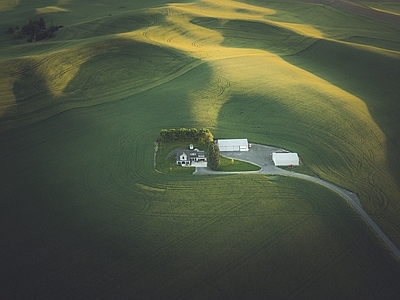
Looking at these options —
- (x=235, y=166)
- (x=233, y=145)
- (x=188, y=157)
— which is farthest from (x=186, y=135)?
(x=235, y=166)

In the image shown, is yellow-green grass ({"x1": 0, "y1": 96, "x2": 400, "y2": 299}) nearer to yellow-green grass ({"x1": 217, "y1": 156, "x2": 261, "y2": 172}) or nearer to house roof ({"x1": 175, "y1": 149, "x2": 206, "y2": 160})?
yellow-green grass ({"x1": 217, "y1": 156, "x2": 261, "y2": 172})

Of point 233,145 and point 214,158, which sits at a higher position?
point 214,158

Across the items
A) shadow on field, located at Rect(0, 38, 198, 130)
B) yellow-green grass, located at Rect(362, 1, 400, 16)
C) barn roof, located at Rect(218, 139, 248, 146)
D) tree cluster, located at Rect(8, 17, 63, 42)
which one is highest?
yellow-green grass, located at Rect(362, 1, 400, 16)

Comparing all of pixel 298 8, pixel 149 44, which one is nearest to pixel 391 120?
pixel 149 44

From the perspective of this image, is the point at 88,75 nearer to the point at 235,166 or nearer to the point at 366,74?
the point at 235,166

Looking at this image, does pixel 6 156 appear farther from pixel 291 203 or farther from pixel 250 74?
pixel 250 74

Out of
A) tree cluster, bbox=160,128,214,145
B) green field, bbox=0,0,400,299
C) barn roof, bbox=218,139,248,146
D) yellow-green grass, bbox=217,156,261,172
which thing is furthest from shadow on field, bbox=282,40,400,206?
tree cluster, bbox=160,128,214,145

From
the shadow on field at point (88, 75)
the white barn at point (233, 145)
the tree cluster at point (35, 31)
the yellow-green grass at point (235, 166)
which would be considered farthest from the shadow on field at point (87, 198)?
the tree cluster at point (35, 31)
